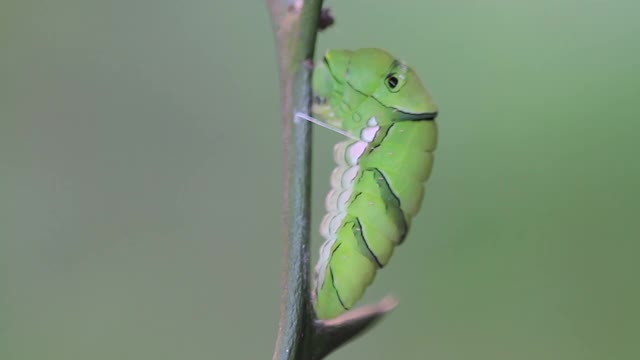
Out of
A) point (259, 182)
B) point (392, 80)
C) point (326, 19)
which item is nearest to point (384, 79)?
point (392, 80)

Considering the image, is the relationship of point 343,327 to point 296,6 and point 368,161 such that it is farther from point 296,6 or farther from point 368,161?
point 368,161

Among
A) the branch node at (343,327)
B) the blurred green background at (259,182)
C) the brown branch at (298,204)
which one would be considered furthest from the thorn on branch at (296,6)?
the blurred green background at (259,182)

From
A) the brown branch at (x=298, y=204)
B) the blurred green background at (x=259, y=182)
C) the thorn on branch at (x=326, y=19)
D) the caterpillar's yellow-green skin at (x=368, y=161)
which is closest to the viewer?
the brown branch at (x=298, y=204)

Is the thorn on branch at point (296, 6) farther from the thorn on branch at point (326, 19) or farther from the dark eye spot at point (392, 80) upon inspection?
the dark eye spot at point (392, 80)

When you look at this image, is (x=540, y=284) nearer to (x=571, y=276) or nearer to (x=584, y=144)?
(x=571, y=276)

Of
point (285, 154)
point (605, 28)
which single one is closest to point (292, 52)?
point (285, 154)

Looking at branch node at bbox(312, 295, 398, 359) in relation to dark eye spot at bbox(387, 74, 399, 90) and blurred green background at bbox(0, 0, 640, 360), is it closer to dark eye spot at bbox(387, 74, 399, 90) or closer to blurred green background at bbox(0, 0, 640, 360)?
dark eye spot at bbox(387, 74, 399, 90)
